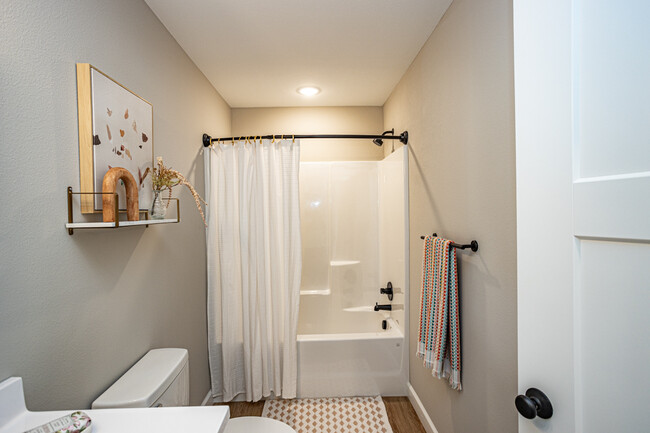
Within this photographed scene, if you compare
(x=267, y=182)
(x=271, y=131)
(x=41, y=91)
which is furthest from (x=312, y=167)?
(x=41, y=91)

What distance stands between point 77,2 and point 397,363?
109 inches

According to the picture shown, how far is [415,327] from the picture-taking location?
7.70ft

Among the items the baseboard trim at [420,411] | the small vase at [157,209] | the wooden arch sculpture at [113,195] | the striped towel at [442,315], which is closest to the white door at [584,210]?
the striped towel at [442,315]

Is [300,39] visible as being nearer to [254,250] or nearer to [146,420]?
[254,250]

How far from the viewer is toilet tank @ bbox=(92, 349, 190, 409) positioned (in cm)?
116

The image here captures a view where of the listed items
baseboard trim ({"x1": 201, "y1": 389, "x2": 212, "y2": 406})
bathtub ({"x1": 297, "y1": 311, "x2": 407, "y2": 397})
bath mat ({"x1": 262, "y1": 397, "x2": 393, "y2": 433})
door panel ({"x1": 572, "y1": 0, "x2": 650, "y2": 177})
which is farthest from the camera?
bathtub ({"x1": 297, "y1": 311, "x2": 407, "y2": 397})

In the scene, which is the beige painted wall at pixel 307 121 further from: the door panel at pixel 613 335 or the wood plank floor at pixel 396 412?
the door panel at pixel 613 335

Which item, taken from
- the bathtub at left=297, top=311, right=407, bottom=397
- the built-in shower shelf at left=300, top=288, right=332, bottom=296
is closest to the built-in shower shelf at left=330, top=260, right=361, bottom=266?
the built-in shower shelf at left=300, top=288, right=332, bottom=296

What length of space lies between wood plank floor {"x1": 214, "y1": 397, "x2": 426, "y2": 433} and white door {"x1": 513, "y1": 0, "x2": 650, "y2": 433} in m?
1.72

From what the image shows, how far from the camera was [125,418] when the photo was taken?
0.92m

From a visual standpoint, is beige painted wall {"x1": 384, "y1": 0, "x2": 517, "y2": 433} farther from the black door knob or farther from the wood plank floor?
the black door knob

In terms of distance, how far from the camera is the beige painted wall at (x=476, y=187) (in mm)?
1232

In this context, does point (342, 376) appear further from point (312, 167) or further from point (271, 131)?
point (271, 131)

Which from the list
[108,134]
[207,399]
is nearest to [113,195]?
[108,134]
